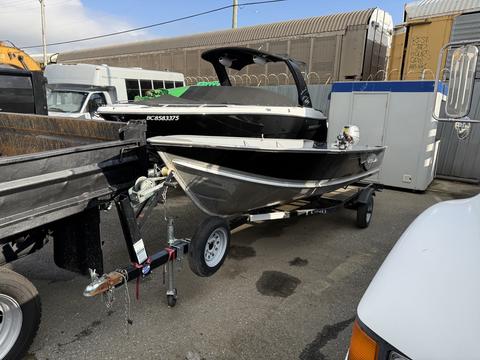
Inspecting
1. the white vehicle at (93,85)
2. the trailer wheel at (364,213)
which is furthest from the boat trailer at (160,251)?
the white vehicle at (93,85)

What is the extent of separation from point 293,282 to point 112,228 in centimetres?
241

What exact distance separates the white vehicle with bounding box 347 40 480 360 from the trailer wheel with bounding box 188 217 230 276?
1504mm

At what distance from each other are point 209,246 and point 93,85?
8.80 m

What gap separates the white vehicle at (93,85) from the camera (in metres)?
8.77

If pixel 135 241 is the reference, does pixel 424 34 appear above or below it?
above

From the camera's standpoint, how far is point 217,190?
3287mm

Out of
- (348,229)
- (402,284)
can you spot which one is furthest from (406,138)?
(402,284)

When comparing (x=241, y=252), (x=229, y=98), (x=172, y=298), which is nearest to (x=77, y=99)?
(x=229, y=98)

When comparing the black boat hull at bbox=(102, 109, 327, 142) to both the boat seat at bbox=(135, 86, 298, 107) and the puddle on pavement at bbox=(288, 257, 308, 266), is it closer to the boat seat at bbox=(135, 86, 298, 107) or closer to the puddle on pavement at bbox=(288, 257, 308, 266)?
the boat seat at bbox=(135, 86, 298, 107)

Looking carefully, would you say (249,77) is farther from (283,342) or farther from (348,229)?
(283,342)

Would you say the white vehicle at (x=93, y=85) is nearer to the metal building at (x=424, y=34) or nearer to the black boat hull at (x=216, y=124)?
the black boat hull at (x=216, y=124)

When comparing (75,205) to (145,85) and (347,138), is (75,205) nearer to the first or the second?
(347,138)

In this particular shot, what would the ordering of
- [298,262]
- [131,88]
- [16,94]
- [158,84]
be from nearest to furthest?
[298,262], [16,94], [131,88], [158,84]

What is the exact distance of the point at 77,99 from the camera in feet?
28.9
